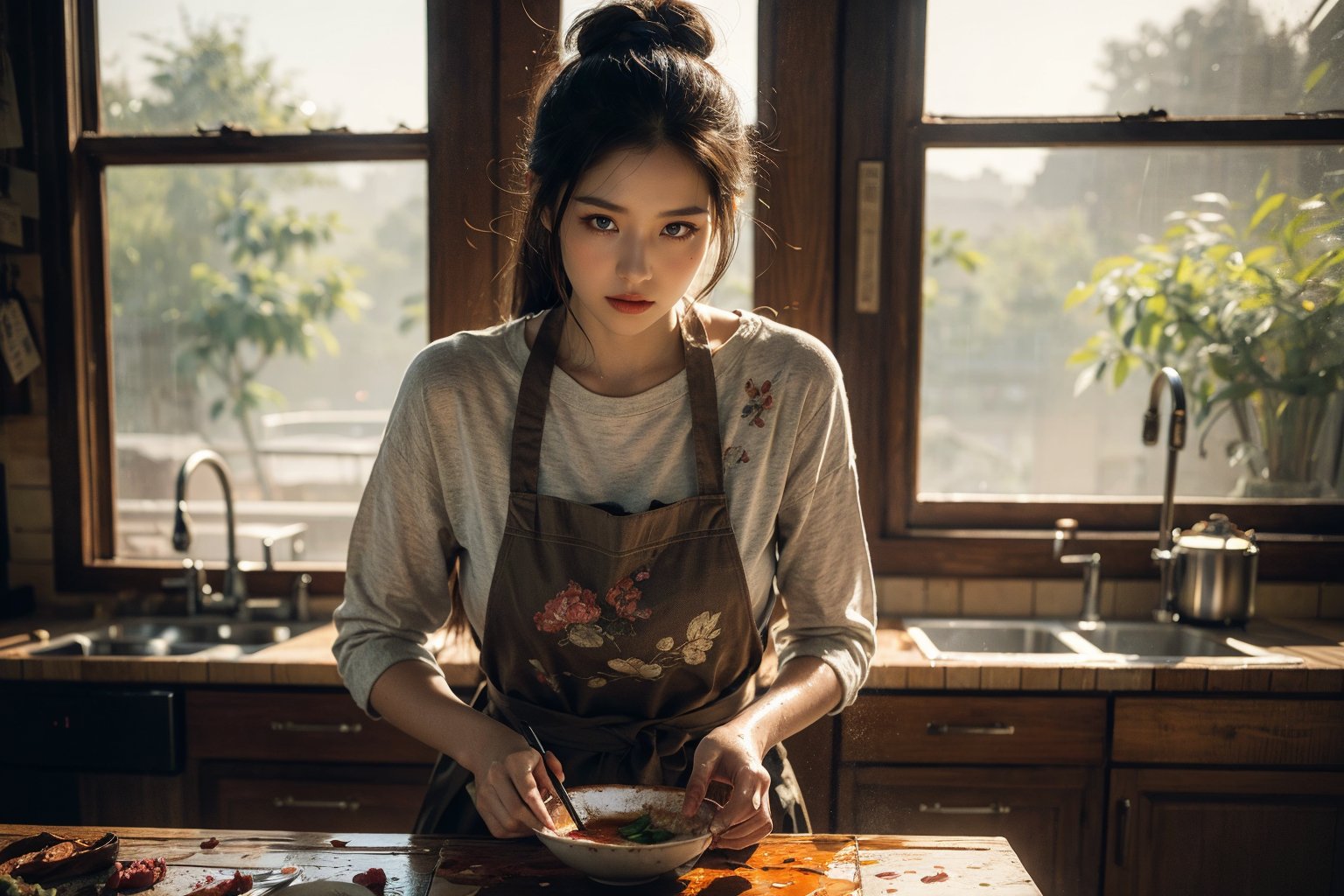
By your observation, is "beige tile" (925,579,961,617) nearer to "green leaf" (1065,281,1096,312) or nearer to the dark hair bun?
"green leaf" (1065,281,1096,312)

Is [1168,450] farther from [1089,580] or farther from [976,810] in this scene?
[976,810]

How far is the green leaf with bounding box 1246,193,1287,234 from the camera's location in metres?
2.68

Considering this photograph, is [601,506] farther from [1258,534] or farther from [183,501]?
[1258,534]

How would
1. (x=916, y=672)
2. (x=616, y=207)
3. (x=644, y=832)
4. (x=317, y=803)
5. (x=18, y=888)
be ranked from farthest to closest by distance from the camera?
(x=317, y=803) < (x=916, y=672) < (x=616, y=207) < (x=644, y=832) < (x=18, y=888)

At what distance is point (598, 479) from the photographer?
1.50 m

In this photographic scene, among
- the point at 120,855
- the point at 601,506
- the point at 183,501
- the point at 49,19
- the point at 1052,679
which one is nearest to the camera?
the point at 120,855

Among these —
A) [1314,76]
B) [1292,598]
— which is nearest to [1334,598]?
[1292,598]

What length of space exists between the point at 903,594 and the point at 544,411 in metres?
1.52

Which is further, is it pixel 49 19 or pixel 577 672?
pixel 49 19

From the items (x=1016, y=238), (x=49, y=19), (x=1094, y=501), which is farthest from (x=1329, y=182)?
(x=49, y=19)

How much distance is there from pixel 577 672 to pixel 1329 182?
2.35 m

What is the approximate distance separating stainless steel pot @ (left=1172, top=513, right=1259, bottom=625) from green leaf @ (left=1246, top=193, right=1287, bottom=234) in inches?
30.5

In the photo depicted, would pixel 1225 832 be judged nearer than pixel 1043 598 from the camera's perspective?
Yes

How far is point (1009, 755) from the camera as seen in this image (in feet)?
7.24
